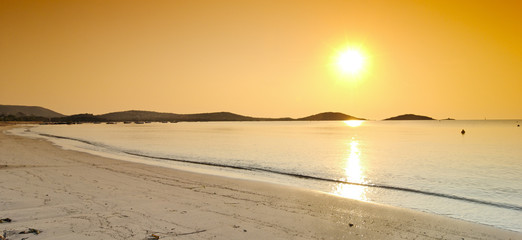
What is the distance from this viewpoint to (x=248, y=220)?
27.0 ft

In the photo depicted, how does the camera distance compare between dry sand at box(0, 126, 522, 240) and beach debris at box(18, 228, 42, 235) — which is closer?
beach debris at box(18, 228, 42, 235)

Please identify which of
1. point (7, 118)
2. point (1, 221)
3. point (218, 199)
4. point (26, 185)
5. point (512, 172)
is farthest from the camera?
point (7, 118)

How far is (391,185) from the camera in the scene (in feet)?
49.6

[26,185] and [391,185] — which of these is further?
[391,185]

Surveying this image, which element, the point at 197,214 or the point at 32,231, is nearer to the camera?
the point at 32,231

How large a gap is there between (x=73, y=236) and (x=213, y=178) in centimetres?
894

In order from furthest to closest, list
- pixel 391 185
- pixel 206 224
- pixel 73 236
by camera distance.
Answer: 1. pixel 391 185
2. pixel 206 224
3. pixel 73 236

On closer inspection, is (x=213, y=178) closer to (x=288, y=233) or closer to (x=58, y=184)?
(x=58, y=184)

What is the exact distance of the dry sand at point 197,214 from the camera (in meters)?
7.17

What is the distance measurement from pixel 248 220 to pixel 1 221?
557 centimetres

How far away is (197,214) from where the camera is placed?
8.62 m

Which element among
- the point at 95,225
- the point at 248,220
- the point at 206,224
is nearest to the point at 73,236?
the point at 95,225

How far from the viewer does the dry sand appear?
23.5 ft

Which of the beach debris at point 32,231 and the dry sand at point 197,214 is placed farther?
the dry sand at point 197,214
